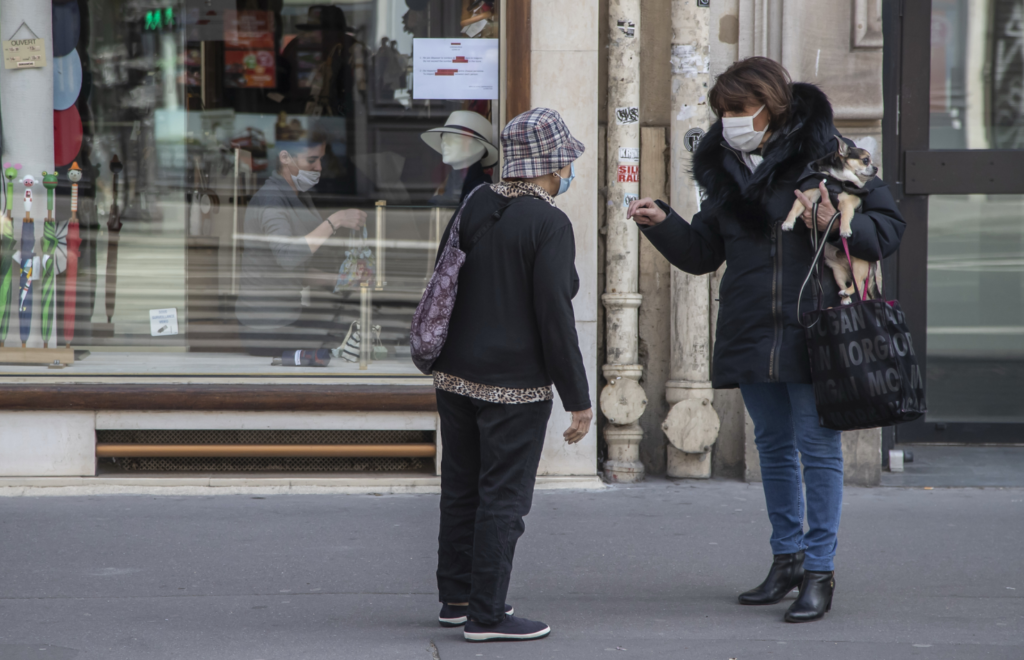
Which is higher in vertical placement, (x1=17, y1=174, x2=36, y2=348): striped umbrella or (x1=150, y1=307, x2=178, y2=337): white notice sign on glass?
(x1=17, y1=174, x2=36, y2=348): striped umbrella

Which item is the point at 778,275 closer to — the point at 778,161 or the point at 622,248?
the point at 778,161

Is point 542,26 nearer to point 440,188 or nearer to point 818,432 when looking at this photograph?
point 440,188

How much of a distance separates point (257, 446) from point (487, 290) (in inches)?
104

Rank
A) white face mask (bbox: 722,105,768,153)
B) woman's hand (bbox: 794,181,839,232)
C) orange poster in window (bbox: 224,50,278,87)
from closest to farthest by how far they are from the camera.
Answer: woman's hand (bbox: 794,181,839,232) → white face mask (bbox: 722,105,768,153) → orange poster in window (bbox: 224,50,278,87)

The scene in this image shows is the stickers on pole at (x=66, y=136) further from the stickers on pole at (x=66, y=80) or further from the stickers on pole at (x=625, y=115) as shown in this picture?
the stickers on pole at (x=625, y=115)

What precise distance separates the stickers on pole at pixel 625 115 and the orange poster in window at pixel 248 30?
2188 millimetres

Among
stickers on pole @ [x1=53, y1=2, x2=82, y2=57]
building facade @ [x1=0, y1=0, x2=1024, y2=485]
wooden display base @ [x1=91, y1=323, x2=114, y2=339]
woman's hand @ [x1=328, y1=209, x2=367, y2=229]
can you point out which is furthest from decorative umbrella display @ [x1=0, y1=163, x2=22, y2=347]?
woman's hand @ [x1=328, y1=209, x2=367, y2=229]

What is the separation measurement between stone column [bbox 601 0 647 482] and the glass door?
1.64 metres

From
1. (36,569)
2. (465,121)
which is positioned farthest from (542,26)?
(36,569)

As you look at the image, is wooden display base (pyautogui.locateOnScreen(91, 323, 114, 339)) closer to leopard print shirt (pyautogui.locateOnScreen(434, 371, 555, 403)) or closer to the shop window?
the shop window

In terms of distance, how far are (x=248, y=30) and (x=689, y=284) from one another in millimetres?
3042

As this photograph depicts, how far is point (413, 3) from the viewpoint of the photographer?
20.6 ft

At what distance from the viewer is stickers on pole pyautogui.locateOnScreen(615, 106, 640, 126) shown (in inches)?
233

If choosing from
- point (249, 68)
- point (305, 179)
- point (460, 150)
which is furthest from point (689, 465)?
point (249, 68)
